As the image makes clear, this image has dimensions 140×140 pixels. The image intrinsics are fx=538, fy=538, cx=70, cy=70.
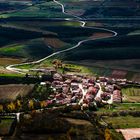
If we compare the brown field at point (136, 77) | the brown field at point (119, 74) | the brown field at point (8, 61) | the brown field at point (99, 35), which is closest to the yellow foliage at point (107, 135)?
the brown field at point (136, 77)

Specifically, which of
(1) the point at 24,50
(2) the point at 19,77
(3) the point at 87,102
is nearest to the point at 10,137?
(3) the point at 87,102

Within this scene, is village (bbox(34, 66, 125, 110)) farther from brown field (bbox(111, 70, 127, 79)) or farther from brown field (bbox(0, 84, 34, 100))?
brown field (bbox(111, 70, 127, 79))

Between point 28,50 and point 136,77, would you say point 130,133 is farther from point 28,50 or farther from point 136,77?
point 28,50

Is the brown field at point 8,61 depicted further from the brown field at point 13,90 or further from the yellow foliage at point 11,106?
the yellow foliage at point 11,106

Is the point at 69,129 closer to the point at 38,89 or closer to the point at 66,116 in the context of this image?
the point at 66,116

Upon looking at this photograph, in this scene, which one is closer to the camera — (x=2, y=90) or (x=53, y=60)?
(x=2, y=90)

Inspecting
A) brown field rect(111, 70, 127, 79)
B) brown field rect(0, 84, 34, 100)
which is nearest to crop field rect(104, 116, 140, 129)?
brown field rect(0, 84, 34, 100)
